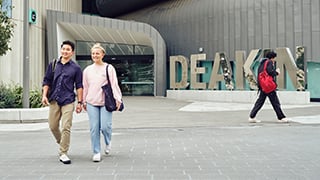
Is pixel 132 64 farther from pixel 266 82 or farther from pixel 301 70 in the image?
pixel 266 82

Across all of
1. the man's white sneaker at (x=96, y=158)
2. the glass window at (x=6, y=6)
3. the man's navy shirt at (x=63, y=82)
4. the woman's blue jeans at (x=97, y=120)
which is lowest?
the man's white sneaker at (x=96, y=158)

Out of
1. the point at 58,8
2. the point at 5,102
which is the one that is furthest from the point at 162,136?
the point at 58,8

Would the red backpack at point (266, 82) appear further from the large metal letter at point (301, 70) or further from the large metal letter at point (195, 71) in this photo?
the large metal letter at point (195, 71)

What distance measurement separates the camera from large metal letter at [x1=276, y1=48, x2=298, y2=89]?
62.2 feet

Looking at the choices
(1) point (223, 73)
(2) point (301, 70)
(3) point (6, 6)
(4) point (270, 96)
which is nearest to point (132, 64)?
(1) point (223, 73)

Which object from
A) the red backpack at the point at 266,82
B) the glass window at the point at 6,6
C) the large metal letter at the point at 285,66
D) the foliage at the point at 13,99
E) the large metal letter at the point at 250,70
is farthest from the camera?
the large metal letter at the point at 250,70

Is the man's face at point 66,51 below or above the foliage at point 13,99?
above

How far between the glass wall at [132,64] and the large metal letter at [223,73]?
10191 millimetres

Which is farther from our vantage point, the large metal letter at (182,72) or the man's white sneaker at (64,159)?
the large metal letter at (182,72)

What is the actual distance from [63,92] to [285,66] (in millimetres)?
15760

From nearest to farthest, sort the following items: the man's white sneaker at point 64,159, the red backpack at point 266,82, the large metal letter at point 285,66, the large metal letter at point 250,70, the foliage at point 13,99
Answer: the man's white sneaker at point 64,159 < the red backpack at point 266,82 < the foliage at point 13,99 < the large metal letter at point 285,66 < the large metal letter at point 250,70

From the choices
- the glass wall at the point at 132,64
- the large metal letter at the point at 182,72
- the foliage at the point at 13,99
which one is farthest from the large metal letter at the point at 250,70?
the glass wall at the point at 132,64

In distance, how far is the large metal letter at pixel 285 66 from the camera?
1897cm

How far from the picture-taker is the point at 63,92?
561 cm
